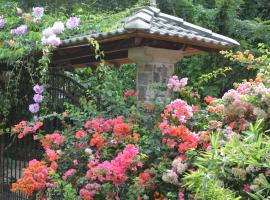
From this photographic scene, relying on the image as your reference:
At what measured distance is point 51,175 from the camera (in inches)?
182

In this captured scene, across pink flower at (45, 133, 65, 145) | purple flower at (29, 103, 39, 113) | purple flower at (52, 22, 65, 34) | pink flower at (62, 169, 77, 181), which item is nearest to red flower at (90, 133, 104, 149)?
pink flower at (62, 169, 77, 181)

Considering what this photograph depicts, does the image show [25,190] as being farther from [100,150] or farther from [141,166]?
[141,166]

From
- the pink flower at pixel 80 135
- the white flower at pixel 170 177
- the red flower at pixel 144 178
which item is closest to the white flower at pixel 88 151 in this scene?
the pink flower at pixel 80 135

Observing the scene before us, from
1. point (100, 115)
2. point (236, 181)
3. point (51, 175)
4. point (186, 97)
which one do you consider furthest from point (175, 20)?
point (236, 181)

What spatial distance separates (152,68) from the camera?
5.88 metres

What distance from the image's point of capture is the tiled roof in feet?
15.2

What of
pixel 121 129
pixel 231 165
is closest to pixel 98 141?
pixel 121 129

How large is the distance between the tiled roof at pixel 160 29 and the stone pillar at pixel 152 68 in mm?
334

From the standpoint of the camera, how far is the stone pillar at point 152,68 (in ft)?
18.5

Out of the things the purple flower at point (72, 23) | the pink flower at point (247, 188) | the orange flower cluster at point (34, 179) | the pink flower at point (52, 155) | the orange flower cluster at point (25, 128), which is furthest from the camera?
the purple flower at point (72, 23)

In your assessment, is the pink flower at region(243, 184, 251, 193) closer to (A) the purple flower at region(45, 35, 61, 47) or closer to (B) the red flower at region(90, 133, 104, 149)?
(B) the red flower at region(90, 133, 104, 149)

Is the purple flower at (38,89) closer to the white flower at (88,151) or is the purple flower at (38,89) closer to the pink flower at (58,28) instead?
the pink flower at (58,28)

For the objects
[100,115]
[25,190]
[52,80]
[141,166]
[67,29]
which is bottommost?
[25,190]

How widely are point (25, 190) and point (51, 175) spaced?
0.95 feet
